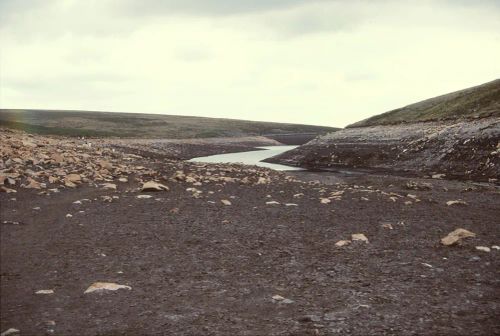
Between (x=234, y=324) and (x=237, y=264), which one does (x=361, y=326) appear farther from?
(x=237, y=264)

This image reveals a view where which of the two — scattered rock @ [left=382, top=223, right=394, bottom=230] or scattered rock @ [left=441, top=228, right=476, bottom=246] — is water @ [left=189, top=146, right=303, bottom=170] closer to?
scattered rock @ [left=382, top=223, right=394, bottom=230]

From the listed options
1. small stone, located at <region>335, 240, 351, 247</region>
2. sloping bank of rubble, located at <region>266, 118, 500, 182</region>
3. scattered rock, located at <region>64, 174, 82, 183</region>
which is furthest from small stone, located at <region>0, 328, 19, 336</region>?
sloping bank of rubble, located at <region>266, 118, 500, 182</region>

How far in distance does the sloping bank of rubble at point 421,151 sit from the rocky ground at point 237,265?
18.4 metres

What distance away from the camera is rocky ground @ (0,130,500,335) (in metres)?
6.55

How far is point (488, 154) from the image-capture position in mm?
33125

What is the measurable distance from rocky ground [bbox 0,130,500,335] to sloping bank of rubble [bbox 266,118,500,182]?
18427mm

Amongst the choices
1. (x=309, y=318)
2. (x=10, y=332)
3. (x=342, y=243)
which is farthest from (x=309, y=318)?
(x=342, y=243)

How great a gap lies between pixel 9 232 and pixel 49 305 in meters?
4.99

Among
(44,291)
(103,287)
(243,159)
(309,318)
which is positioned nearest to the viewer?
(309,318)

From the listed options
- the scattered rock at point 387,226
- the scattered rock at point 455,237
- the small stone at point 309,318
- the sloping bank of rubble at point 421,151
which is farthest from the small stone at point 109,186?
the sloping bank of rubble at point 421,151

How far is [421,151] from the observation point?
134ft

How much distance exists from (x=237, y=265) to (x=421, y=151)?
117ft

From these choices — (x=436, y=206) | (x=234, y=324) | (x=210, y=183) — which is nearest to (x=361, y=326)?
(x=234, y=324)

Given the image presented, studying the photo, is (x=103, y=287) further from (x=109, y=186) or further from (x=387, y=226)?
(x=109, y=186)
